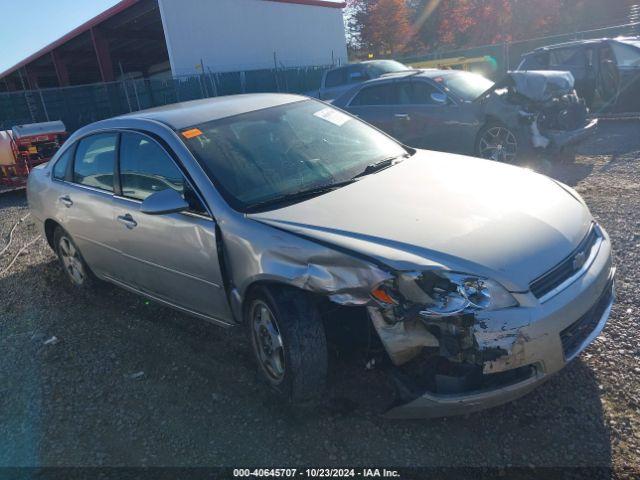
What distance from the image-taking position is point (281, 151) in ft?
11.6

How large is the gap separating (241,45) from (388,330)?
22.3m

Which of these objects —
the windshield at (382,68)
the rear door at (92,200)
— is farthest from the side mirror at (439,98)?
the windshield at (382,68)

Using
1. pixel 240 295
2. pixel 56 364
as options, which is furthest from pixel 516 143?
pixel 56 364

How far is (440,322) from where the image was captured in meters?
2.34

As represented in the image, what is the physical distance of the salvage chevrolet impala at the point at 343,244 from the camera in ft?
7.79

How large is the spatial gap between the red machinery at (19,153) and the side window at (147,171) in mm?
7819

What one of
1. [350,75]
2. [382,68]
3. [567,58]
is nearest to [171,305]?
[567,58]

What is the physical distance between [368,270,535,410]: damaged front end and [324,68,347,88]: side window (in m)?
12.5

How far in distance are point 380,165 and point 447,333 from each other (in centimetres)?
164

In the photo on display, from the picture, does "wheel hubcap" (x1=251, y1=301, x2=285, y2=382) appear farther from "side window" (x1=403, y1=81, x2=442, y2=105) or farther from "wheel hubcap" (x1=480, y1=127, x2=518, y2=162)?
"side window" (x1=403, y1=81, x2=442, y2=105)

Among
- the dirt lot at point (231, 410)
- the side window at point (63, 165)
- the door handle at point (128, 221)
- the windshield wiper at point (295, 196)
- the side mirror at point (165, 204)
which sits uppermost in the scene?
the side window at point (63, 165)

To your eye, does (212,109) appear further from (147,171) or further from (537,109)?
(537,109)

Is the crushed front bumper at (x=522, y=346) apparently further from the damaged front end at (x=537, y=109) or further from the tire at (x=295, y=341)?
the damaged front end at (x=537, y=109)

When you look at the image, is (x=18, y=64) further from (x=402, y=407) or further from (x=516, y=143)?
(x=402, y=407)
